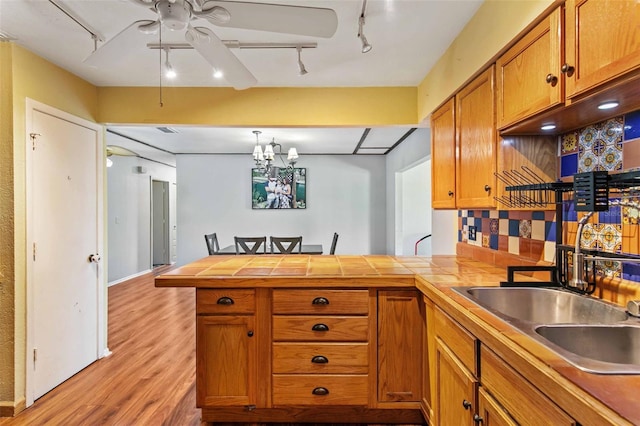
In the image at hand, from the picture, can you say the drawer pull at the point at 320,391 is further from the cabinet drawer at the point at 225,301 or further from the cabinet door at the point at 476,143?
the cabinet door at the point at 476,143

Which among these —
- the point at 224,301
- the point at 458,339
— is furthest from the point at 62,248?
the point at 458,339

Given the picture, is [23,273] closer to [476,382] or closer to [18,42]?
[18,42]

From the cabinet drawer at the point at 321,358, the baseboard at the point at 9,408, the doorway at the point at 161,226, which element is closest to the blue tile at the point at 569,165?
the cabinet drawer at the point at 321,358

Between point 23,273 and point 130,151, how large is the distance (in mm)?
4152

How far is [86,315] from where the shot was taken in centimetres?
269

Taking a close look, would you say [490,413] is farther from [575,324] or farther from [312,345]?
[312,345]

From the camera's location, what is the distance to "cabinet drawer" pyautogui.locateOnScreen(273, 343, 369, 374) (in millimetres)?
1942

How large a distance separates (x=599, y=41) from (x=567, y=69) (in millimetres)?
129

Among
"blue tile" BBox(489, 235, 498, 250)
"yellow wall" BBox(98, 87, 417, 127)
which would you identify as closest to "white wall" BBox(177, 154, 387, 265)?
"yellow wall" BBox(98, 87, 417, 127)

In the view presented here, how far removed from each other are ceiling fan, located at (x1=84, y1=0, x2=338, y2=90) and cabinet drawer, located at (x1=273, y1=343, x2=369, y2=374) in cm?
162

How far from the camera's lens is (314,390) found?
6.38 ft

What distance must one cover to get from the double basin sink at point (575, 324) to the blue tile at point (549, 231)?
33 cm

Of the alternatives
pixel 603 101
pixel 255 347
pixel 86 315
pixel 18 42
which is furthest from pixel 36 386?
pixel 603 101

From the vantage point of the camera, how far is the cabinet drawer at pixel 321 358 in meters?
1.94
